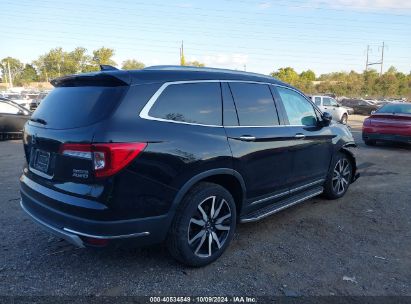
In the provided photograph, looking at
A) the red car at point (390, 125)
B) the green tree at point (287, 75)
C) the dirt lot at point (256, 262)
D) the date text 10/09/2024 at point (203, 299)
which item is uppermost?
the green tree at point (287, 75)

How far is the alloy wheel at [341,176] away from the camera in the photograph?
5.93 meters

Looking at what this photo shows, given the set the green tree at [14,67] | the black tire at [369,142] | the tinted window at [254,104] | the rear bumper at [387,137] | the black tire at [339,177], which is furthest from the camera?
the green tree at [14,67]

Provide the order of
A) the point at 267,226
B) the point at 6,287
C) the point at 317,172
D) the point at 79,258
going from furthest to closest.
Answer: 1. the point at 317,172
2. the point at 267,226
3. the point at 79,258
4. the point at 6,287

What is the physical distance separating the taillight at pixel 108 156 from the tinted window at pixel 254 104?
1486mm

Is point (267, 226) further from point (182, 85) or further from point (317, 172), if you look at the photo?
point (182, 85)

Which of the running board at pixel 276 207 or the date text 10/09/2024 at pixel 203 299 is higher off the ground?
the running board at pixel 276 207

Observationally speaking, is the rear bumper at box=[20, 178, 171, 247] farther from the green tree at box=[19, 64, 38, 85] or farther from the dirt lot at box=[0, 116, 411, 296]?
the green tree at box=[19, 64, 38, 85]

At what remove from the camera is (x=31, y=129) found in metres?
3.72

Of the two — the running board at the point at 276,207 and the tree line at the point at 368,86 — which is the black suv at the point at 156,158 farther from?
the tree line at the point at 368,86

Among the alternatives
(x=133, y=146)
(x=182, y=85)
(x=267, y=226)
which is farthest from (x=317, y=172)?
(x=133, y=146)

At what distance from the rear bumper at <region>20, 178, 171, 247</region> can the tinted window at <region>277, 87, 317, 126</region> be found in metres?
2.37

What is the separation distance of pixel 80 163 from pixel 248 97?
206cm

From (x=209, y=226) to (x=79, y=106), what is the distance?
1666mm

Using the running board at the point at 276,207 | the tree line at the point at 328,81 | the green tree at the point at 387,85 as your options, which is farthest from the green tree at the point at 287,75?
the running board at the point at 276,207
